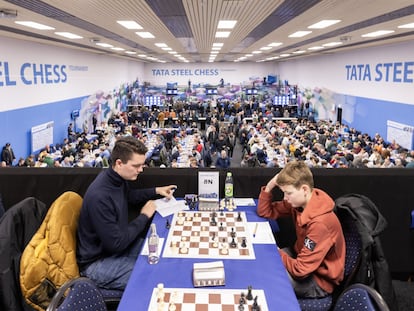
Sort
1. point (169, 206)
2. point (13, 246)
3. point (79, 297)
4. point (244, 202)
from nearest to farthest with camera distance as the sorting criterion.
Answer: point (79, 297)
point (13, 246)
point (169, 206)
point (244, 202)

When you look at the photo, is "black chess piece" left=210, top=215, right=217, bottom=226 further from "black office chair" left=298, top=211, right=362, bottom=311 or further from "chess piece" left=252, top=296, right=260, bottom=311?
"chess piece" left=252, top=296, right=260, bottom=311

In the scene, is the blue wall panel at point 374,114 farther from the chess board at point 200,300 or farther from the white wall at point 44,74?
the white wall at point 44,74

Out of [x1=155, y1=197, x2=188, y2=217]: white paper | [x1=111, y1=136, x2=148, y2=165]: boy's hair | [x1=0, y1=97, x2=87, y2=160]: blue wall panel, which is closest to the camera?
[x1=111, y1=136, x2=148, y2=165]: boy's hair

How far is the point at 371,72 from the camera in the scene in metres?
14.5

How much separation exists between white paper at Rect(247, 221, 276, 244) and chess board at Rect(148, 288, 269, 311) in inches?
25.7

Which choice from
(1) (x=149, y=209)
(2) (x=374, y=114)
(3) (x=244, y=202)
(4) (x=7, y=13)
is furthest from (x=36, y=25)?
(2) (x=374, y=114)

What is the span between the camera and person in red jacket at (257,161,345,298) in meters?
2.58

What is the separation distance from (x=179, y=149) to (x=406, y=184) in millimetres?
8961

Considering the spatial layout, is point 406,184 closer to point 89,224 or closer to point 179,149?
point 89,224

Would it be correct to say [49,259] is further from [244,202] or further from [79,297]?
[244,202]

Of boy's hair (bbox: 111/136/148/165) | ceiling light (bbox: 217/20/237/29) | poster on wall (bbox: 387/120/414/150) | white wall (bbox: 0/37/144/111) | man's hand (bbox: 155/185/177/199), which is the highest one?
ceiling light (bbox: 217/20/237/29)

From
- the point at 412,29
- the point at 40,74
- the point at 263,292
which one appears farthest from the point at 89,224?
the point at 40,74

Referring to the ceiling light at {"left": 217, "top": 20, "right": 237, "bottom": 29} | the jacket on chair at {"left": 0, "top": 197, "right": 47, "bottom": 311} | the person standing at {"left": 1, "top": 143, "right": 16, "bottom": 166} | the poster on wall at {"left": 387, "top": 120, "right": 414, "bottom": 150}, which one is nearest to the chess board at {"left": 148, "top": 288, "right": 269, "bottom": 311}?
the jacket on chair at {"left": 0, "top": 197, "right": 47, "bottom": 311}

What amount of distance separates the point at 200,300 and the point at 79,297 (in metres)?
0.64
